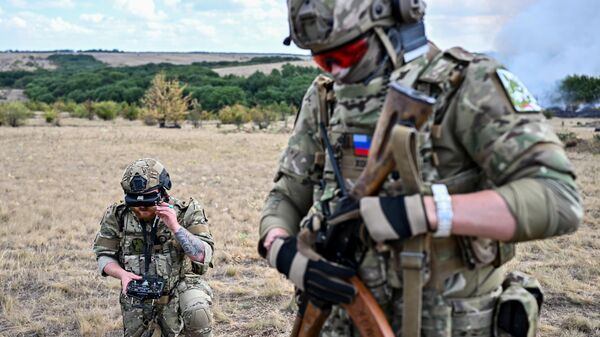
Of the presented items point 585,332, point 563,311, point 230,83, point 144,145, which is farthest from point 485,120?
point 230,83

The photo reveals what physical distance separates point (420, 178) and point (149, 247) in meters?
3.21

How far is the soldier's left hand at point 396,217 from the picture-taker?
1.83 m

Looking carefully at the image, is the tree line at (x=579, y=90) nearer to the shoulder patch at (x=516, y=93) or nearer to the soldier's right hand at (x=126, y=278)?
the soldier's right hand at (x=126, y=278)

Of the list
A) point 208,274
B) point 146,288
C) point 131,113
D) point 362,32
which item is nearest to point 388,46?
point 362,32

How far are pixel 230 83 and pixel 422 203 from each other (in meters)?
67.3

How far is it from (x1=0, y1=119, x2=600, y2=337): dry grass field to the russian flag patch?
12.4 feet

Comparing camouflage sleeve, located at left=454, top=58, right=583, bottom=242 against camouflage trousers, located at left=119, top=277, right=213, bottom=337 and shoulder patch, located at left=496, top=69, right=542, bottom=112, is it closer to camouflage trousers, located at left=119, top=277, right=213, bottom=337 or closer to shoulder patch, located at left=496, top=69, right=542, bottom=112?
shoulder patch, located at left=496, top=69, right=542, bottom=112

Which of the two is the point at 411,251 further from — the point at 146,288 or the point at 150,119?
the point at 150,119

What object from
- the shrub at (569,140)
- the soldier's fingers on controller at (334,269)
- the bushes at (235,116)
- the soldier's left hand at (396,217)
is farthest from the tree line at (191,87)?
the soldier's left hand at (396,217)

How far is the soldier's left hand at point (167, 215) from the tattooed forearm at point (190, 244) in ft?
0.22

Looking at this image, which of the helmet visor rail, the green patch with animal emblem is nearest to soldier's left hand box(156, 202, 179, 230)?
the green patch with animal emblem

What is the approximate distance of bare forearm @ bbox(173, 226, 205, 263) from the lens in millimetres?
4504

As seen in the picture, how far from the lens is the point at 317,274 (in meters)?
2.04

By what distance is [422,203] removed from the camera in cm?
184
